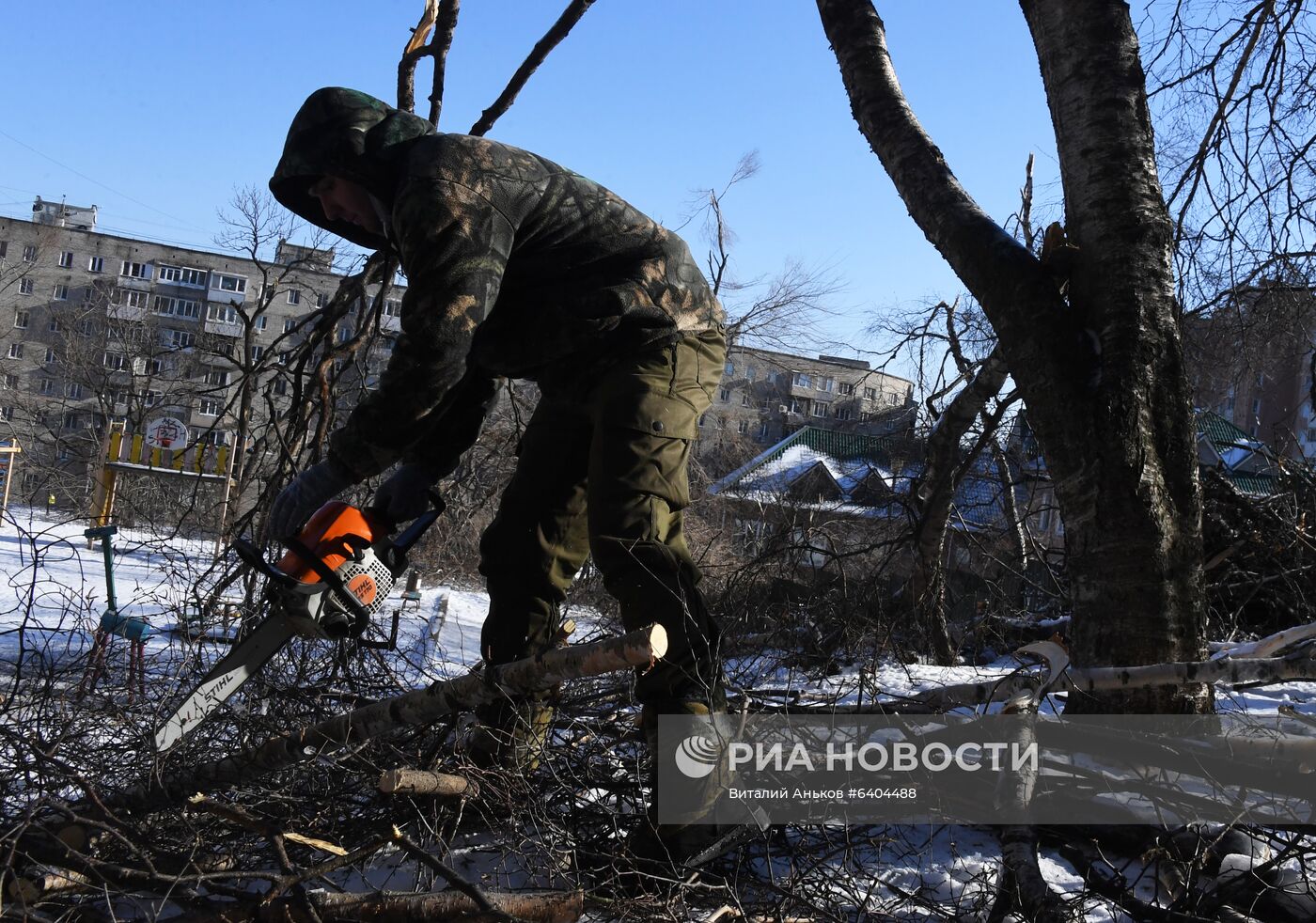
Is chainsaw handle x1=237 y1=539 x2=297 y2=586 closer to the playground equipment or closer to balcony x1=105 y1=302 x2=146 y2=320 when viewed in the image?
the playground equipment

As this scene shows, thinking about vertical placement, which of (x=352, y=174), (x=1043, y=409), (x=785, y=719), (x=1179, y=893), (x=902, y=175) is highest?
(x=902, y=175)

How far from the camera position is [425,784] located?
1.92 metres

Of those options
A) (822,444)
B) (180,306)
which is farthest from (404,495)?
(180,306)

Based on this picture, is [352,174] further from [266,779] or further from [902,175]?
[902,175]

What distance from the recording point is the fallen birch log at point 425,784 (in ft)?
6.06

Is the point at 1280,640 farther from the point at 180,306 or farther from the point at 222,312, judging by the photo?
the point at 180,306

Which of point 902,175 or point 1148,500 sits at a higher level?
point 902,175

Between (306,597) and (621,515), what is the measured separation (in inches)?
27.4

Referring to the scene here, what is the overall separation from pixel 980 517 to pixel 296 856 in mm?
7974

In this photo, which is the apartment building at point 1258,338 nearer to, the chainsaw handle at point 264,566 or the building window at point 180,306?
the chainsaw handle at point 264,566

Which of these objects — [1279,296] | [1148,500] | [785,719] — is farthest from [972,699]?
[1279,296]

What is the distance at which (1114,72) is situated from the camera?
9.53 ft

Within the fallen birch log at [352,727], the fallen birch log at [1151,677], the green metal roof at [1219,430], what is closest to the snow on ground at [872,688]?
the fallen birch log at [1151,677]

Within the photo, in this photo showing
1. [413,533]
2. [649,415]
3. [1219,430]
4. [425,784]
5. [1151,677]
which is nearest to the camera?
[425,784]
